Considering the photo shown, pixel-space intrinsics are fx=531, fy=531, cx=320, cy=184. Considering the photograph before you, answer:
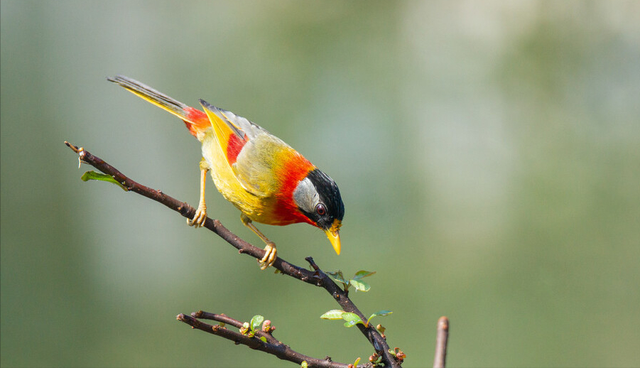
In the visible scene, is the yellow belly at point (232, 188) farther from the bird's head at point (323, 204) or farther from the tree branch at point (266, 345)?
the tree branch at point (266, 345)

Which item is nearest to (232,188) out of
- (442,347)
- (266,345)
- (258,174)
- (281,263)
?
(258,174)

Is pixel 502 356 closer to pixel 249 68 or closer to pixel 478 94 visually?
pixel 478 94

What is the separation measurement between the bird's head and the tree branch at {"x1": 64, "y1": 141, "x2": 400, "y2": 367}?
0.46 m

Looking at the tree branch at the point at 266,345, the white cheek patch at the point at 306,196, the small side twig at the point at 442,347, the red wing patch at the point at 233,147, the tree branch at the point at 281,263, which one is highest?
the red wing patch at the point at 233,147

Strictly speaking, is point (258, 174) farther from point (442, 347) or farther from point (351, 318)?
point (442, 347)

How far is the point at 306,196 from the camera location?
207 cm

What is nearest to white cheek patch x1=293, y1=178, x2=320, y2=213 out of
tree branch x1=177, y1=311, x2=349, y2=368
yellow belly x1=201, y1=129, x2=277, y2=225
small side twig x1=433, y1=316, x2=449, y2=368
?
yellow belly x1=201, y1=129, x2=277, y2=225

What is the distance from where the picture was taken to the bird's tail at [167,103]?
2.12 metres

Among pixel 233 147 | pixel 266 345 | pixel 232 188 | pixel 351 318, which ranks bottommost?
pixel 266 345

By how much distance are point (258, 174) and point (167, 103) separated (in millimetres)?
536

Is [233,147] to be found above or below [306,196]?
above

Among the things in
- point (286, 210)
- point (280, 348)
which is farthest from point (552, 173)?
point (280, 348)

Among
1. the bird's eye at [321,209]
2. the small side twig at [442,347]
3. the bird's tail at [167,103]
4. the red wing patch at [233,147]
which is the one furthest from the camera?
the red wing patch at [233,147]

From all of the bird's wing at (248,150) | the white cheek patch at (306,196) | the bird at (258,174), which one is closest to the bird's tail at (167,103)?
the bird at (258,174)
